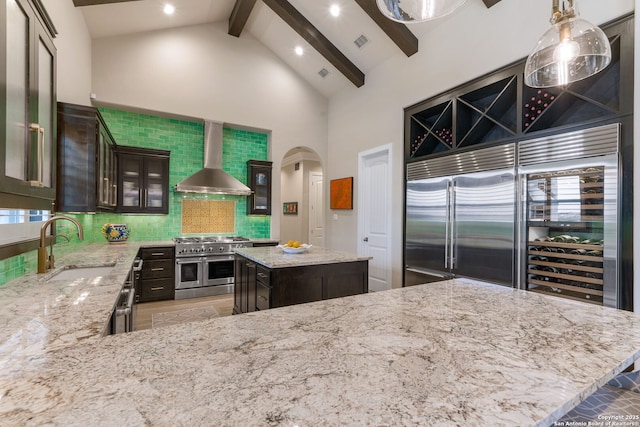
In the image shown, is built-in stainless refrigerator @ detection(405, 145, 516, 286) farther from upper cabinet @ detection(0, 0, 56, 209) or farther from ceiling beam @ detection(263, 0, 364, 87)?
upper cabinet @ detection(0, 0, 56, 209)

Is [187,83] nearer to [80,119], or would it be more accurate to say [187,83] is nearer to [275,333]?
[80,119]

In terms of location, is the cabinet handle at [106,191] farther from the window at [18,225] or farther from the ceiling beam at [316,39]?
the ceiling beam at [316,39]

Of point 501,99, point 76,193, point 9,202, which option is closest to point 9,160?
point 9,202

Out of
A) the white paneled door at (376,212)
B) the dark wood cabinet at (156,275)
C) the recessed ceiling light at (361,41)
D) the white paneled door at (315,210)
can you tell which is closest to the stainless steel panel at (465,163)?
the white paneled door at (376,212)

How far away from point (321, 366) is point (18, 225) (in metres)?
Answer: 2.43

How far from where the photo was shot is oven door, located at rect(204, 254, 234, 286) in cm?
480

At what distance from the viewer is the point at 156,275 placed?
4.45 metres

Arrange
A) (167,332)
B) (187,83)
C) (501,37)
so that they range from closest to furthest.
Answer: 1. (167,332)
2. (501,37)
3. (187,83)

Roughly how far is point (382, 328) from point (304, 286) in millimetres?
1787

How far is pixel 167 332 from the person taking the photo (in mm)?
967

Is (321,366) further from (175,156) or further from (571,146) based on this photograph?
(175,156)

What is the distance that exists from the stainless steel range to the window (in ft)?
7.24

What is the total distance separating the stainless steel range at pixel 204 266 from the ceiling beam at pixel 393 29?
12.3 ft

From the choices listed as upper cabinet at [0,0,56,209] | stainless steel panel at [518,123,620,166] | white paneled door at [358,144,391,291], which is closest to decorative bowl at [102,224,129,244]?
upper cabinet at [0,0,56,209]
